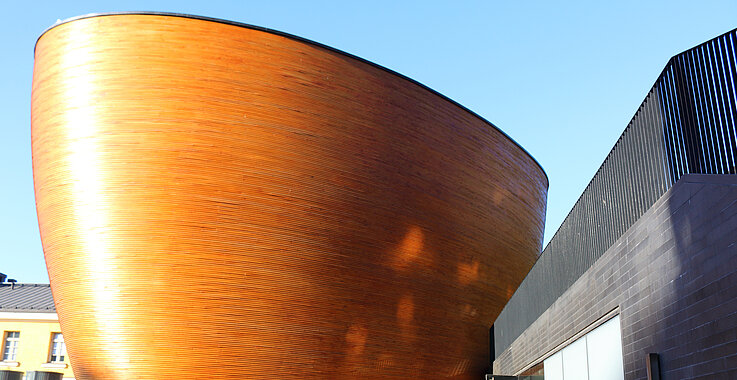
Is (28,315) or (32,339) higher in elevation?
(28,315)

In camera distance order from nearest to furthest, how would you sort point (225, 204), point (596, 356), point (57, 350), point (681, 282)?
1. point (681, 282)
2. point (596, 356)
3. point (225, 204)
4. point (57, 350)

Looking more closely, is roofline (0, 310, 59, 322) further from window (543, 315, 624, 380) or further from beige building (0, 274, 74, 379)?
window (543, 315, 624, 380)

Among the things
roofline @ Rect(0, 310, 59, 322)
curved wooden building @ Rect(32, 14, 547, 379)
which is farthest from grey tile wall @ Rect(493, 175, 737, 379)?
roofline @ Rect(0, 310, 59, 322)

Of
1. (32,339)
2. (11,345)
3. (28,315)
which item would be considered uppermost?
(28,315)

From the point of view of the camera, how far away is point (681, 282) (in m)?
4.10

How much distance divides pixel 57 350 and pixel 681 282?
33.2 metres

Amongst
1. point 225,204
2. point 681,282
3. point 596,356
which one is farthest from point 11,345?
point 681,282

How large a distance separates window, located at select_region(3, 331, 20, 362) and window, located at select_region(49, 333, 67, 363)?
5.67 ft

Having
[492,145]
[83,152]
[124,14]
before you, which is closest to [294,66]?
[124,14]

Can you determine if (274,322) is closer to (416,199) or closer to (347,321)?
(347,321)

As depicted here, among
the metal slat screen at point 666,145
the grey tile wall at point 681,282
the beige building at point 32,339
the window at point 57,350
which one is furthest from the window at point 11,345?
the grey tile wall at point 681,282

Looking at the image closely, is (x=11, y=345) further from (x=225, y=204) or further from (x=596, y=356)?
(x=596, y=356)

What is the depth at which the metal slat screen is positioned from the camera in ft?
13.5

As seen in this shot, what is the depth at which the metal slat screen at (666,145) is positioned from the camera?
411 cm
